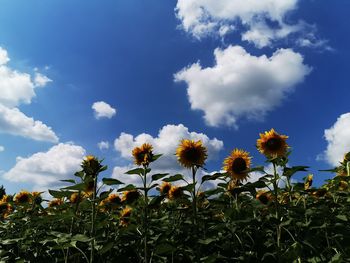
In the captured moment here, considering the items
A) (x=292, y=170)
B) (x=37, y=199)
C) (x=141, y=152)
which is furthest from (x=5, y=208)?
(x=292, y=170)

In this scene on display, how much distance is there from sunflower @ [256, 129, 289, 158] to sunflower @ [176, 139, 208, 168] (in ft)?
2.86

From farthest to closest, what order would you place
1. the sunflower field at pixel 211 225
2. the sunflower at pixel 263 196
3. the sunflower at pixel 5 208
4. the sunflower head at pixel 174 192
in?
1. the sunflower at pixel 5 208
2. the sunflower head at pixel 174 192
3. the sunflower at pixel 263 196
4. the sunflower field at pixel 211 225

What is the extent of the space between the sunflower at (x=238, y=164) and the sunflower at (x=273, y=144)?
0.29m

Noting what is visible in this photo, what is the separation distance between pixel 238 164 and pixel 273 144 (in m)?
0.59

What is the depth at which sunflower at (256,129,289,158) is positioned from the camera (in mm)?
5926

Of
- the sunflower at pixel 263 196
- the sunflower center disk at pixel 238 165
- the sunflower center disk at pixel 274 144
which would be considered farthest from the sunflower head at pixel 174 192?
the sunflower center disk at pixel 274 144

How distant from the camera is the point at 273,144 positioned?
5.96 m

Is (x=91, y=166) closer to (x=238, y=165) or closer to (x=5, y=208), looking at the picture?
(x=238, y=165)

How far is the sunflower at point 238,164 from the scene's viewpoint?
5.98 metres

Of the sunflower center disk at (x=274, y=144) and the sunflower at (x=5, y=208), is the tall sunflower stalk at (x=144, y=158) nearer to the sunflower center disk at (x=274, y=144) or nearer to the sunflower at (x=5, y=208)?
the sunflower center disk at (x=274, y=144)

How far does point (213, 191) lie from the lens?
5.35 meters

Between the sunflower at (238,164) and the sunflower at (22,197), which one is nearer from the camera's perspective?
the sunflower at (238,164)

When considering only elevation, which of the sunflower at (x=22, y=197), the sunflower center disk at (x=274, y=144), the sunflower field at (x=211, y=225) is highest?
the sunflower at (x=22, y=197)

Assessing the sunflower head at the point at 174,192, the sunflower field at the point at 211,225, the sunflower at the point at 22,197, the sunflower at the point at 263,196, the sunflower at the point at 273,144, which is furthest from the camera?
the sunflower at the point at 22,197
